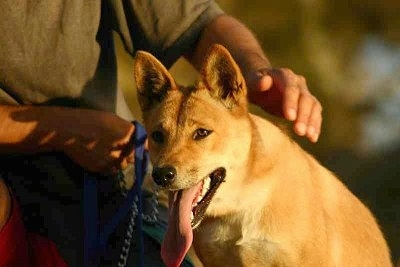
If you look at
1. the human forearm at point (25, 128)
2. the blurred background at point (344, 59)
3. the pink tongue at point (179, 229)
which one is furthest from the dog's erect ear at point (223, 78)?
the blurred background at point (344, 59)

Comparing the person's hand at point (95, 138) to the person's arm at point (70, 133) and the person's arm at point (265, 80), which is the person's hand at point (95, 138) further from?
the person's arm at point (265, 80)

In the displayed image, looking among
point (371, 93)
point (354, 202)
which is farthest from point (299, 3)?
point (354, 202)

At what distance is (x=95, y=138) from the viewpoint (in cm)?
371

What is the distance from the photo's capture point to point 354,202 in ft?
12.9

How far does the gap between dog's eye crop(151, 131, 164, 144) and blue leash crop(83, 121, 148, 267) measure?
18cm

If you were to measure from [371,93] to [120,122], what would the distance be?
265 inches

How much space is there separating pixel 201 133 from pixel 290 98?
0.31 m

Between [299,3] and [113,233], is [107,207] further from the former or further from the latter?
[299,3]

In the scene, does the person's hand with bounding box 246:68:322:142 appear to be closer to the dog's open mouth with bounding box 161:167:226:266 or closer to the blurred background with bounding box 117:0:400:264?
the dog's open mouth with bounding box 161:167:226:266

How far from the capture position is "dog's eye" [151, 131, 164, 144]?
3508mm

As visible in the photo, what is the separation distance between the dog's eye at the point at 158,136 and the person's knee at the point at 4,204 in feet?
1.65

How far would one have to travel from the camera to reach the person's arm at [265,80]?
345cm

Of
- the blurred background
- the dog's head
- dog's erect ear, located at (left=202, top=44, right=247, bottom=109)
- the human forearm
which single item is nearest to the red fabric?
the human forearm

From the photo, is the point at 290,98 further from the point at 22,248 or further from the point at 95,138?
the point at 22,248
